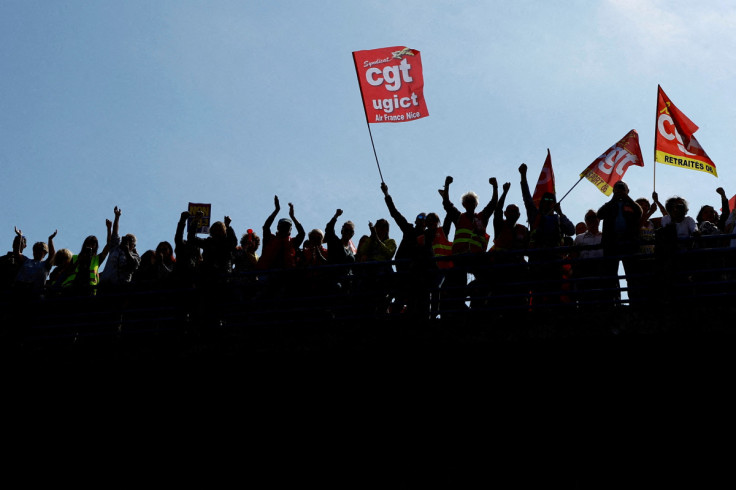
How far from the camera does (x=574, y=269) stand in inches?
429

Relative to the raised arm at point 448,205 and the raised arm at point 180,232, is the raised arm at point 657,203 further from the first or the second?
the raised arm at point 180,232

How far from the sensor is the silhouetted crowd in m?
9.86

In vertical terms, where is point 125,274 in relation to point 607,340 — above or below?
above

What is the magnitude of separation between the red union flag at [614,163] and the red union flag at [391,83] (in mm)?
2704

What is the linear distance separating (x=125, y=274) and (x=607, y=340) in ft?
20.4

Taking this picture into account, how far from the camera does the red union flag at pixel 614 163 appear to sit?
1390 cm

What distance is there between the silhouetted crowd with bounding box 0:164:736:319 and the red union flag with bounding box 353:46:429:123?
6.19 feet

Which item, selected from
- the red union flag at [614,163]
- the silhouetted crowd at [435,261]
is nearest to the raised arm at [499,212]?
the silhouetted crowd at [435,261]

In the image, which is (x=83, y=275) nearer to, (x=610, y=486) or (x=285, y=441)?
(x=285, y=441)

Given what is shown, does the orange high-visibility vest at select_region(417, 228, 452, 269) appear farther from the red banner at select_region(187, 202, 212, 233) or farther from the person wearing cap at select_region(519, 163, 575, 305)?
the red banner at select_region(187, 202, 212, 233)

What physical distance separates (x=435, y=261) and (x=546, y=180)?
322 cm

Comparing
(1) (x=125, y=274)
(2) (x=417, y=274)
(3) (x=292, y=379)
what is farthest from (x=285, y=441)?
(1) (x=125, y=274)

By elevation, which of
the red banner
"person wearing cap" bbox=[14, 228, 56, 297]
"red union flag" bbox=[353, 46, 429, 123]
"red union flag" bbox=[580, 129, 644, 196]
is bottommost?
"person wearing cap" bbox=[14, 228, 56, 297]

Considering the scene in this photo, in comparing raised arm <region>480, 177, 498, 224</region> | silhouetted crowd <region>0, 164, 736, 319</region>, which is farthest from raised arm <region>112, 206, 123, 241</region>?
raised arm <region>480, 177, 498, 224</region>
